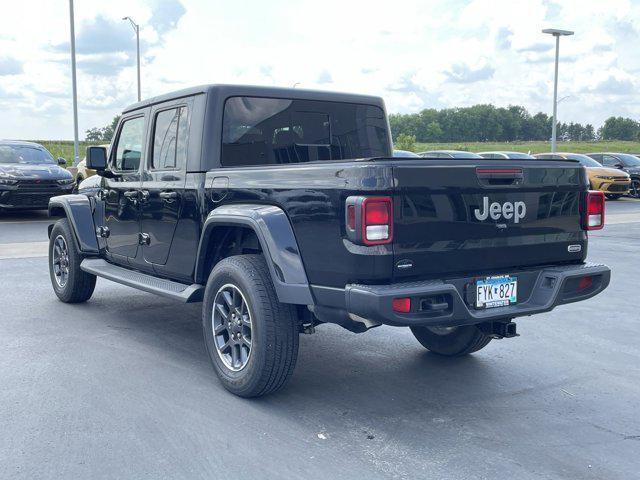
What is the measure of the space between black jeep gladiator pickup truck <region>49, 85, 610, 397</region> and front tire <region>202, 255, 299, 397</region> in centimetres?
1

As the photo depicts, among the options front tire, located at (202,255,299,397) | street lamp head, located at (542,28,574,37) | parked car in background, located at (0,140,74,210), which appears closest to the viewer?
front tire, located at (202,255,299,397)

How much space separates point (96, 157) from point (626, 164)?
78.5 feet

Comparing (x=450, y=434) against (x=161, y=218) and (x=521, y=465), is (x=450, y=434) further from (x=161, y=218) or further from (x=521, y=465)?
(x=161, y=218)

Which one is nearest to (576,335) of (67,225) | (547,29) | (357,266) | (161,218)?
(357,266)

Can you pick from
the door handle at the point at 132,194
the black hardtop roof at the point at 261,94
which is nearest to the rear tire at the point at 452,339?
the black hardtop roof at the point at 261,94

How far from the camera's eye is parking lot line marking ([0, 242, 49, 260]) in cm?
1071

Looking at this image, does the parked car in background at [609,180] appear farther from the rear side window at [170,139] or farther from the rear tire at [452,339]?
the rear side window at [170,139]

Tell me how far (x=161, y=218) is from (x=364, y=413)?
224 cm

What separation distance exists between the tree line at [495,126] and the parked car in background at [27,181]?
9483cm

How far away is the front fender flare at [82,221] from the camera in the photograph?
670cm

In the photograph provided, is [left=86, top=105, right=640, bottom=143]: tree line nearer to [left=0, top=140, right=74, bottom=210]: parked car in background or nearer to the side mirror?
[left=0, top=140, right=74, bottom=210]: parked car in background

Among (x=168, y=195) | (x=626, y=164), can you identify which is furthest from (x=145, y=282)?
(x=626, y=164)

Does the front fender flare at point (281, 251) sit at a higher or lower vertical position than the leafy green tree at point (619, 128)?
lower

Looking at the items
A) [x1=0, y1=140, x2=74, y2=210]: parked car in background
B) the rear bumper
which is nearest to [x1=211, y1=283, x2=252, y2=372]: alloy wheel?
the rear bumper
